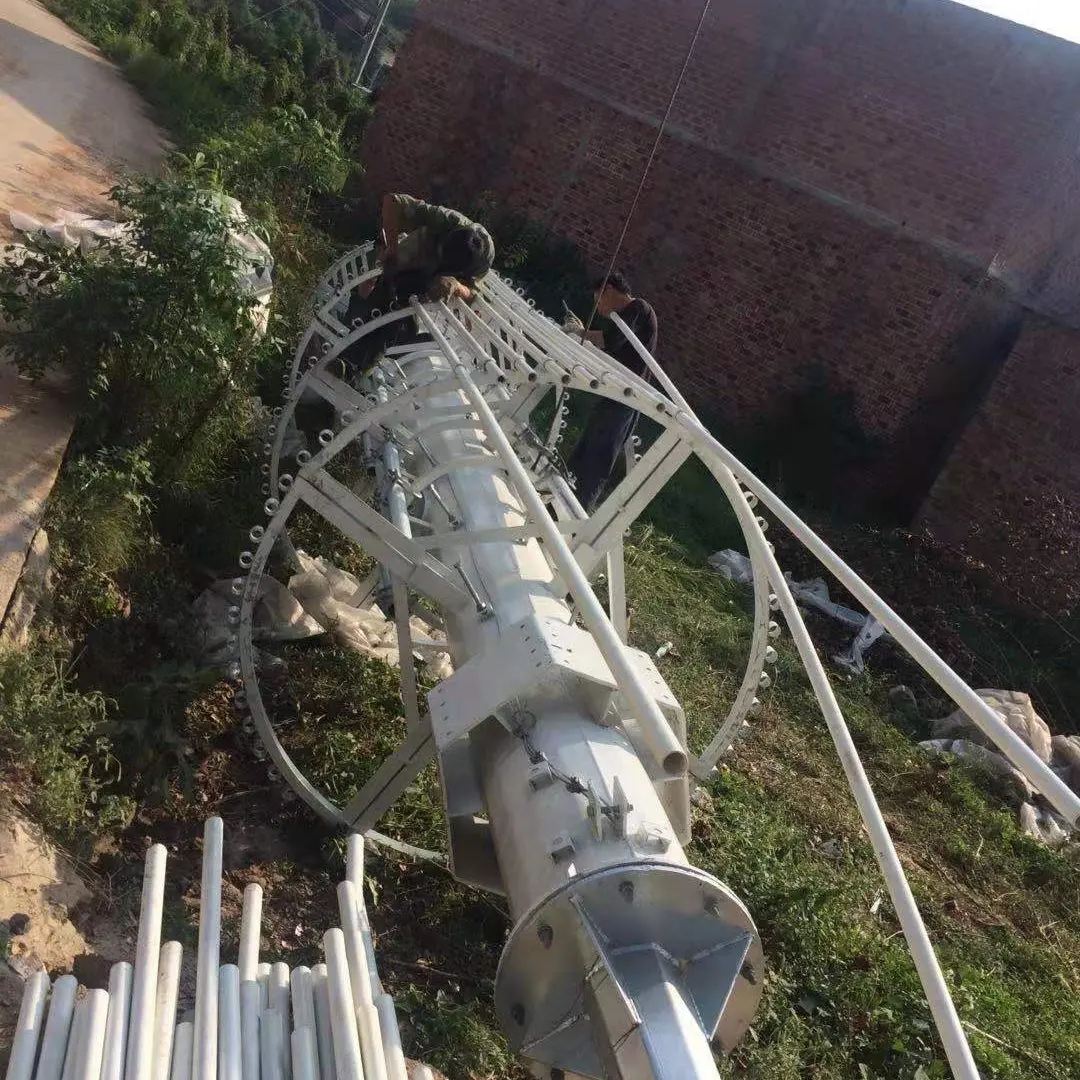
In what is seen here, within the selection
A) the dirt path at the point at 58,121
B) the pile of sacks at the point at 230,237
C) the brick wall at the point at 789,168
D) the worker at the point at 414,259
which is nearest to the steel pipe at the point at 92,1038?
the pile of sacks at the point at 230,237

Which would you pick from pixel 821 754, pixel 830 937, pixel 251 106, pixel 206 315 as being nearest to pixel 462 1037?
pixel 830 937

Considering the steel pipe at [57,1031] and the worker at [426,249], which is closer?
the steel pipe at [57,1031]

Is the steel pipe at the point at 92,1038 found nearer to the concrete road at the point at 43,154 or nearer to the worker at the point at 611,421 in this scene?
the concrete road at the point at 43,154

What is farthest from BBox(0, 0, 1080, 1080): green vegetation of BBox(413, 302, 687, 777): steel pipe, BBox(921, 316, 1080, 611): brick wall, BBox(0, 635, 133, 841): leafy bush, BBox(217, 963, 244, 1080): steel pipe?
BBox(921, 316, 1080, 611): brick wall

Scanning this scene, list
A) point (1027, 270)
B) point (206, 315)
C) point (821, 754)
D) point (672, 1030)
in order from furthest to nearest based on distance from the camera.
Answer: point (1027, 270) → point (821, 754) → point (206, 315) → point (672, 1030)

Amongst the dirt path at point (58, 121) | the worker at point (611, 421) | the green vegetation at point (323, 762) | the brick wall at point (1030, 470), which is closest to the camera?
the green vegetation at point (323, 762)

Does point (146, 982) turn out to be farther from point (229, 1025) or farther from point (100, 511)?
point (100, 511)

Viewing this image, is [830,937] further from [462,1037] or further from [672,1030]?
[672,1030]
